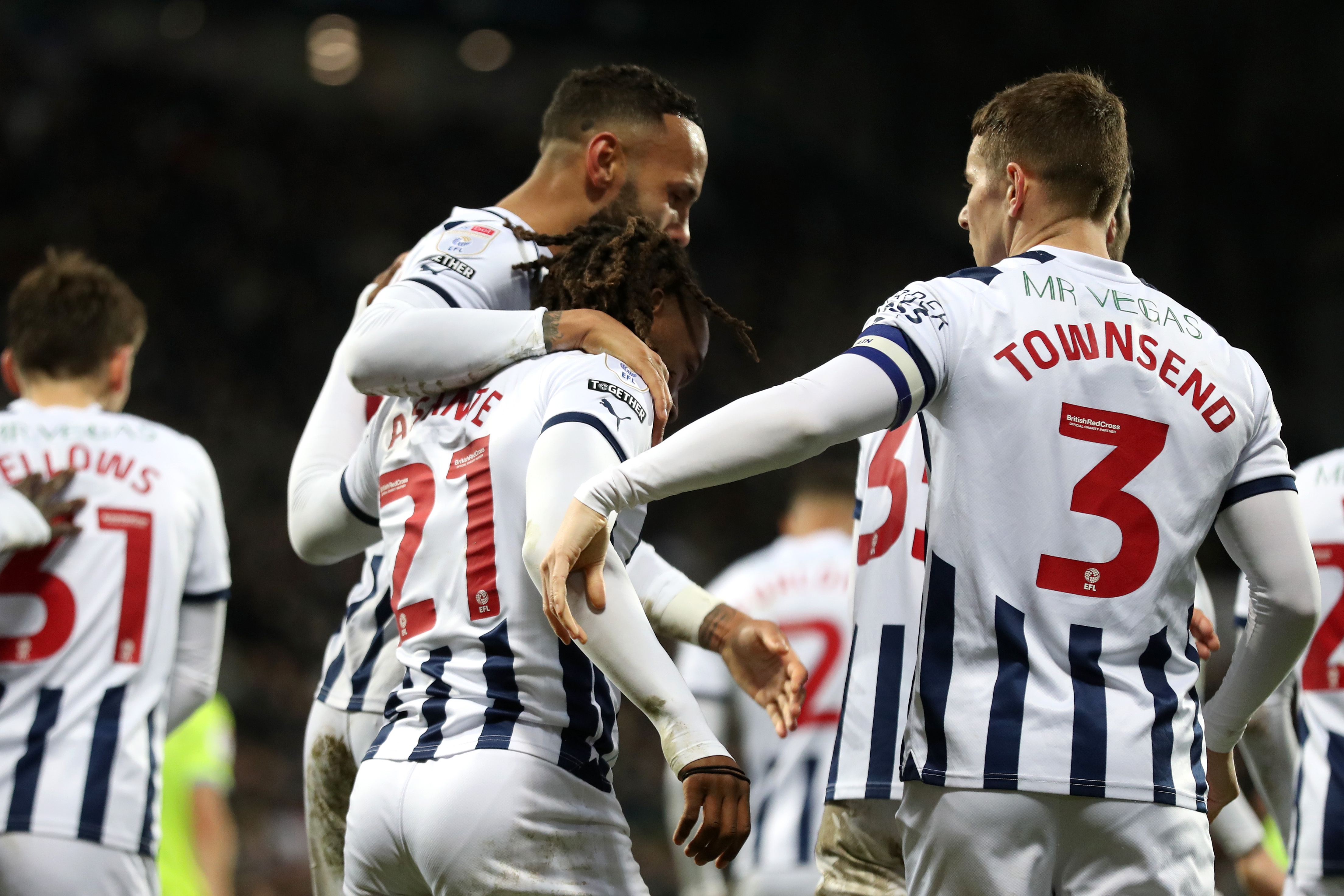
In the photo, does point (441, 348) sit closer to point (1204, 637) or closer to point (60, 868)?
point (1204, 637)

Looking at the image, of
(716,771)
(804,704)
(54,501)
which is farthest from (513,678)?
(804,704)

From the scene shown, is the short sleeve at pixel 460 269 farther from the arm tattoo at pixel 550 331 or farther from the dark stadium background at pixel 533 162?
the dark stadium background at pixel 533 162

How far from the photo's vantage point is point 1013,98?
2.62 m

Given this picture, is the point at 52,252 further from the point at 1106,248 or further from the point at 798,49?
the point at 798,49

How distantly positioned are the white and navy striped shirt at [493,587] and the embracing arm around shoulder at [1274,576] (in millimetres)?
1138

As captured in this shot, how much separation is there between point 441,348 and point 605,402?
39 cm

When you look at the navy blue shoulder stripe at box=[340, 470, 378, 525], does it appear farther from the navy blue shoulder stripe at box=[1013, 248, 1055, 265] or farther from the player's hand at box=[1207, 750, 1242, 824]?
the player's hand at box=[1207, 750, 1242, 824]

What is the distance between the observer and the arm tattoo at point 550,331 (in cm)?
258

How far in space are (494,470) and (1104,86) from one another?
1495mm

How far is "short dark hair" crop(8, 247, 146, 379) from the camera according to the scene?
404 centimetres

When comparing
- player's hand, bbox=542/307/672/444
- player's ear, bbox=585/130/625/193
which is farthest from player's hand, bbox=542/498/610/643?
player's ear, bbox=585/130/625/193

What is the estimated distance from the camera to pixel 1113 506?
230 centimetres

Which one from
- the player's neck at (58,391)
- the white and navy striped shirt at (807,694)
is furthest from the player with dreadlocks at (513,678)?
the white and navy striped shirt at (807,694)

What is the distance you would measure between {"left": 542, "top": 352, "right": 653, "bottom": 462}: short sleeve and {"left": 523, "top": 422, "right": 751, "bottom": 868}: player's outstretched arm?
29 millimetres
